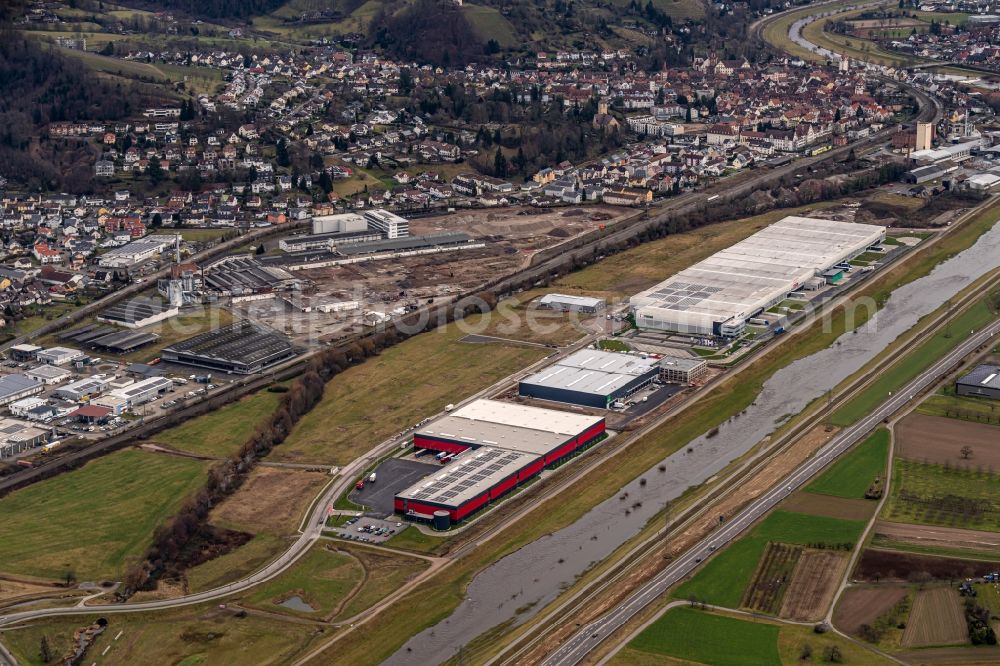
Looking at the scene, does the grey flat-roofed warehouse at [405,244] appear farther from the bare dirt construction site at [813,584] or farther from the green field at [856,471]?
the bare dirt construction site at [813,584]

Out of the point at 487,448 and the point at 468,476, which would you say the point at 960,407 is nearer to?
the point at 487,448

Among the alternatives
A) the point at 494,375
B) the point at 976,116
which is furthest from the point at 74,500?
the point at 976,116

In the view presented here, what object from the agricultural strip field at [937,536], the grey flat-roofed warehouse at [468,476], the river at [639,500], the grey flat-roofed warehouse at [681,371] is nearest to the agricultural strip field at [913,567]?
the agricultural strip field at [937,536]

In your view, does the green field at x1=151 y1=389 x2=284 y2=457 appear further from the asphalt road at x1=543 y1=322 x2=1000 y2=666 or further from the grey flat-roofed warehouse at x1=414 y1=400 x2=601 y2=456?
the asphalt road at x1=543 y1=322 x2=1000 y2=666

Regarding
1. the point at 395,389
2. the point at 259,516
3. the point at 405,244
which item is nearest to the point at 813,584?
the point at 259,516

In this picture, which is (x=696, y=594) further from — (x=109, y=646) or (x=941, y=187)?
(x=941, y=187)

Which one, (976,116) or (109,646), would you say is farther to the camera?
(976,116)
